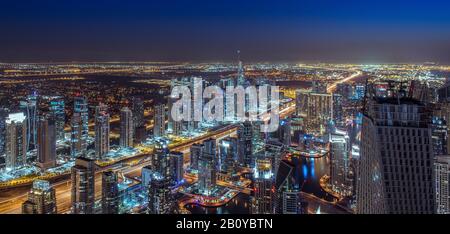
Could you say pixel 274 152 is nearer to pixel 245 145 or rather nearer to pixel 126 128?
pixel 245 145

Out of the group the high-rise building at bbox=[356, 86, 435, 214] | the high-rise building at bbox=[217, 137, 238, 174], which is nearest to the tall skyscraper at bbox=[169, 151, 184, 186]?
the high-rise building at bbox=[217, 137, 238, 174]

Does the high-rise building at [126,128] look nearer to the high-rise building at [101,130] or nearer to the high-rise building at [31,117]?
the high-rise building at [101,130]

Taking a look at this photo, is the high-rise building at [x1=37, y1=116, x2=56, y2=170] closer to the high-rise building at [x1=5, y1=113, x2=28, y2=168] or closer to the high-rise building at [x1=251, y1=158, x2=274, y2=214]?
the high-rise building at [x1=5, y1=113, x2=28, y2=168]

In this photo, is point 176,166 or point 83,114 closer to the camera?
point 176,166

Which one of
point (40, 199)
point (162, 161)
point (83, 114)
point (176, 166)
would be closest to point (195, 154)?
point (176, 166)

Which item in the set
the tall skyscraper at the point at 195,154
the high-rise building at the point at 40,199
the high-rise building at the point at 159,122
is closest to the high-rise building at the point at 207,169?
the tall skyscraper at the point at 195,154
